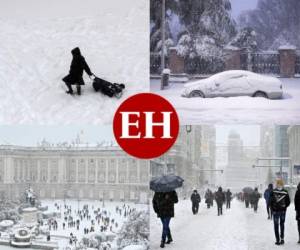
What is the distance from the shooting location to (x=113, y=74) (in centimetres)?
514

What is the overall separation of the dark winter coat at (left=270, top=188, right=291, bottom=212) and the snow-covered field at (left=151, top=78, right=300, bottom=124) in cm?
50

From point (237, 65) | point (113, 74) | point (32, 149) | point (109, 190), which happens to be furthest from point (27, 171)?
point (237, 65)

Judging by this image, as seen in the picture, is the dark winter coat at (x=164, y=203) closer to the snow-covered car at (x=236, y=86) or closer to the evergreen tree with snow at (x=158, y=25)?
the snow-covered car at (x=236, y=86)

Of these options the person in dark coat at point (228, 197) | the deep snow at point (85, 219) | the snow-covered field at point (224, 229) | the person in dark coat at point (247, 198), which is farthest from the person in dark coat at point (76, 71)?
the person in dark coat at point (247, 198)

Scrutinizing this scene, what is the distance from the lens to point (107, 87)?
5.06 m

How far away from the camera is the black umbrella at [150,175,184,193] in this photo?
5.04 metres

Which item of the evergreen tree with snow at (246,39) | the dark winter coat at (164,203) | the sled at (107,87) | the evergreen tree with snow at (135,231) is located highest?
the evergreen tree with snow at (246,39)

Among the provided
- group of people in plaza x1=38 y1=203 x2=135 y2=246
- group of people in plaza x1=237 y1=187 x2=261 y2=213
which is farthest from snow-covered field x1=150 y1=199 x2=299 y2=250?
group of people in plaza x1=38 y1=203 x2=135 y2=246

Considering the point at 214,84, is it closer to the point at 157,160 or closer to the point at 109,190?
the point at 157,160

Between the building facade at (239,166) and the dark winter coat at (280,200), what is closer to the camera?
the dark winter coat at (280,200)

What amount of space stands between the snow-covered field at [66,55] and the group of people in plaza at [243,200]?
0.73m

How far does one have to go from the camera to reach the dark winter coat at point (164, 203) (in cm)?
503

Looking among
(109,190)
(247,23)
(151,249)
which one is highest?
(247,23)

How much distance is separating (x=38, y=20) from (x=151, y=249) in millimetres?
1876
